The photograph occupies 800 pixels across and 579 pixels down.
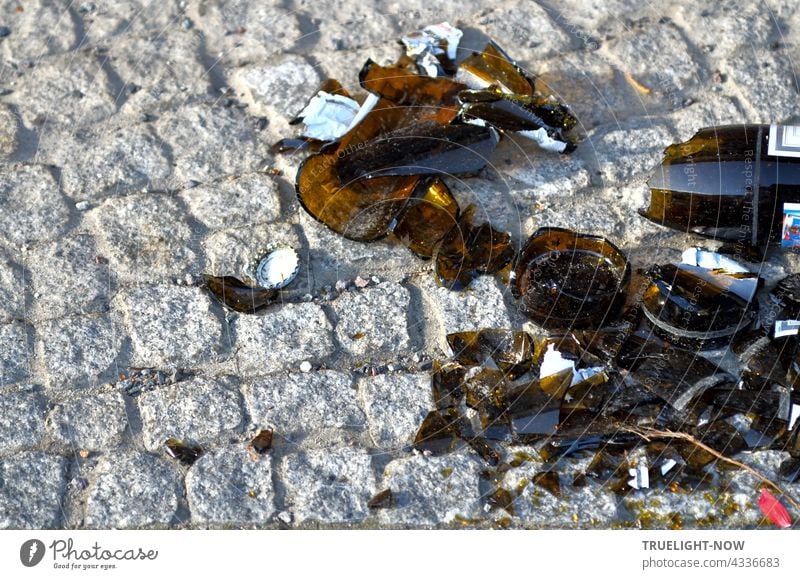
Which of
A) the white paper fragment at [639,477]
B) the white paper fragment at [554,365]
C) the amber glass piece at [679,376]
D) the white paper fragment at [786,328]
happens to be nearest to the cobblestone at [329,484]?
the white paper fragment at [554,365]

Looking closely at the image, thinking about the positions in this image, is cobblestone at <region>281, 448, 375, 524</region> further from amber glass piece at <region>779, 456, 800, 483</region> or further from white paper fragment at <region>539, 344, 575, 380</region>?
amber glass piece at <region>779, 456, 800, 483</region>

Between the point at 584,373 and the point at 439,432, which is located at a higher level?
the point at 584,373

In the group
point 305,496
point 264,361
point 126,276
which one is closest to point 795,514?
point 305,496

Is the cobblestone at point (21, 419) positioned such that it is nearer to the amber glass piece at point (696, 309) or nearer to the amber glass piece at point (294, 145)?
the amber glass piece at point (294, 145)

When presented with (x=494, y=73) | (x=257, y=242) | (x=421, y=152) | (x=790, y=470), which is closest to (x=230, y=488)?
(x=257, y=242)

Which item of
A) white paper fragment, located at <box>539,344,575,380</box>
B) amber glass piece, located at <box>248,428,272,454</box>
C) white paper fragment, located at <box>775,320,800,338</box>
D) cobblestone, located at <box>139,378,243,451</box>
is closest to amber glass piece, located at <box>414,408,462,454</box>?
white paper fragment, located at <box>539,344,575,380</box>

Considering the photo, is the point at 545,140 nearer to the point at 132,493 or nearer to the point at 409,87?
the point at 409,87
